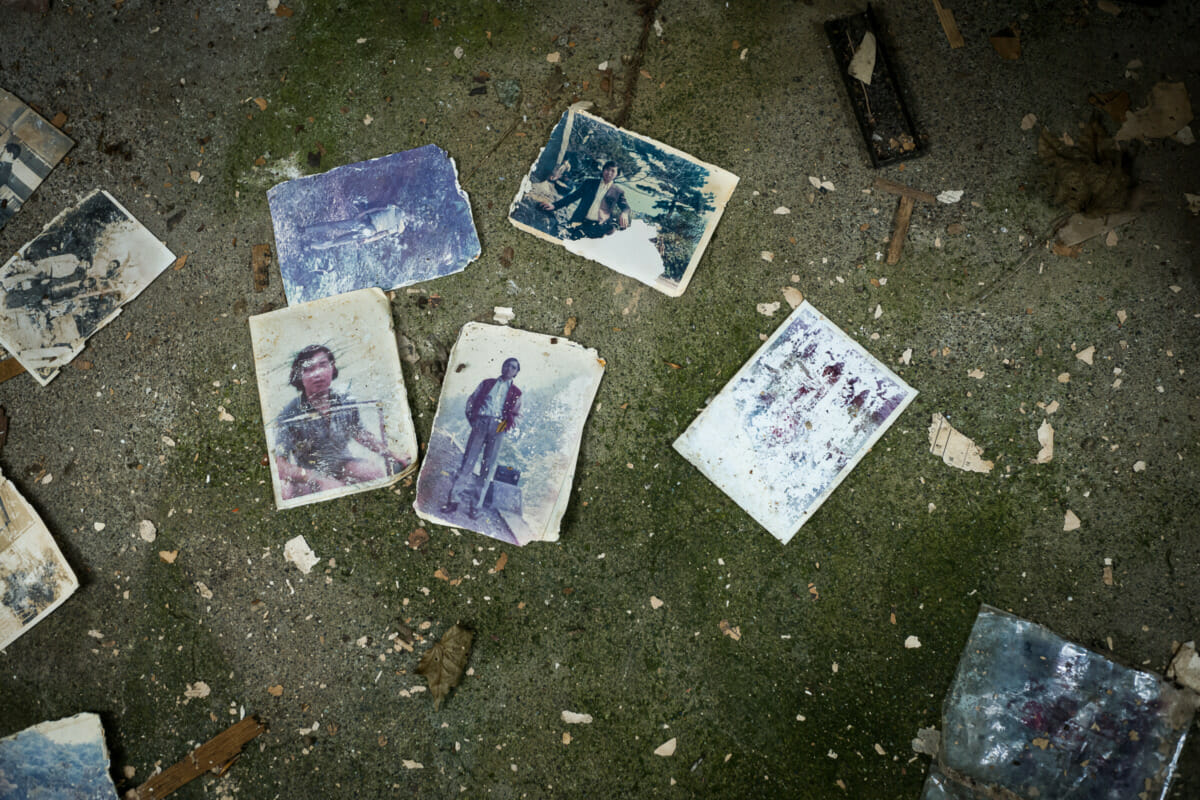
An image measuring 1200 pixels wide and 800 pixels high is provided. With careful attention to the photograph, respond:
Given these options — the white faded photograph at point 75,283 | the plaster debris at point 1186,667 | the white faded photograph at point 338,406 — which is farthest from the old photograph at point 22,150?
the plaster debris at point 1186,667

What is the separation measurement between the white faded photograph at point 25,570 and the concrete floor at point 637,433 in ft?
0.20

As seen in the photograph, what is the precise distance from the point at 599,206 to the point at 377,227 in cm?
79

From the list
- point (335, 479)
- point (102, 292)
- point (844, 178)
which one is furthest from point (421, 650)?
point (844, 178)

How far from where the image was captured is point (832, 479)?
213cm

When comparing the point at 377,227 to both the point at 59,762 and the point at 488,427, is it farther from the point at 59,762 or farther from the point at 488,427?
the point at 59,762

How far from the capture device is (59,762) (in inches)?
90.4

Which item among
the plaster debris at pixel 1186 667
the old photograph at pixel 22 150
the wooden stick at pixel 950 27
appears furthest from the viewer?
the old photograph at pixel 22 150

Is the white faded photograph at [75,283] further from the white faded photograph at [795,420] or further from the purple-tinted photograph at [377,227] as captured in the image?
the white faded photograph at [795,420]

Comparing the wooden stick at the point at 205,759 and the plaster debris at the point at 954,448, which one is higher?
the plaster debris at the point at 954,448

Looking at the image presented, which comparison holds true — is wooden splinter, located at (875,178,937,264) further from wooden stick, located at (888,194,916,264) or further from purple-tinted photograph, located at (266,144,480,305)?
purple-tinted photograph, located at (266,144,480,305)

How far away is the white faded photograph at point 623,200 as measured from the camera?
2.17 m

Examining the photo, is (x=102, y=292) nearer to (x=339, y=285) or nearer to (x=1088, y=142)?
(x=339, y=285)

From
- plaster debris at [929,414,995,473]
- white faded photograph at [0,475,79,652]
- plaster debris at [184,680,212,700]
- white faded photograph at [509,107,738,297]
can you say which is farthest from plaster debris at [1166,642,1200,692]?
white faded photograph at [0,475,79,652]

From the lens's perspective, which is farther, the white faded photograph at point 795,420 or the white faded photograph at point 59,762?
the white faded photograph at point 59,762
